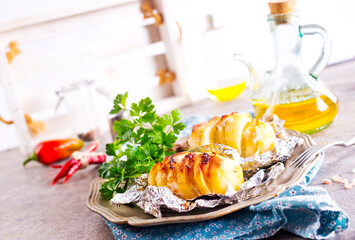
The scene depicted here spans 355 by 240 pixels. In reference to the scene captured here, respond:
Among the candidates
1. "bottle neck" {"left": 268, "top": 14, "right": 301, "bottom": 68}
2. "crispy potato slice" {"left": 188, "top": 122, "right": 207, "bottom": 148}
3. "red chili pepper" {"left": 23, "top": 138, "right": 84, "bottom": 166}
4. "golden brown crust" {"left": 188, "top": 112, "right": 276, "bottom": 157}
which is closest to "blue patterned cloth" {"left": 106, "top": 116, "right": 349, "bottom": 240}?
"golden brown crust" {"left": 188, "top": 112, "right": 276, "bottom": 157}

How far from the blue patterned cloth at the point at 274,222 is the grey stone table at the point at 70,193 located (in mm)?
25

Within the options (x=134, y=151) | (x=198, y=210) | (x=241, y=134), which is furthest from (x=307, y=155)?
(x=134, y=151)

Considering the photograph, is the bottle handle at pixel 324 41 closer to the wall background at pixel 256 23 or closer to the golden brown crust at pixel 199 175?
the golden brown crust at pixel 199 175

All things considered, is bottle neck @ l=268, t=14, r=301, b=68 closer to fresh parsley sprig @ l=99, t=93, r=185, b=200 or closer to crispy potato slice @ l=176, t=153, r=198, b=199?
fresh parsley sprig @ l=99, t=93, r=185, b=200

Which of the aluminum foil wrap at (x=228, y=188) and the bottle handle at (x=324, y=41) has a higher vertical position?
the bottle handle at (x=324, y=41)

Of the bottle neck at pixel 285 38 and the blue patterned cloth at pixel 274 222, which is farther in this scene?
the bottle neck at pixel 285 38

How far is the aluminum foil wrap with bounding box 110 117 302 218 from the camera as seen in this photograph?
78cm

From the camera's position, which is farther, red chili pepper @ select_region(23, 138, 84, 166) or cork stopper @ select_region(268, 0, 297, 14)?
red chili pepper @ select_region(23, 138, 84, 166)

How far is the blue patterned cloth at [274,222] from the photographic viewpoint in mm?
711

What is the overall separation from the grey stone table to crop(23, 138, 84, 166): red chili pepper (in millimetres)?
40

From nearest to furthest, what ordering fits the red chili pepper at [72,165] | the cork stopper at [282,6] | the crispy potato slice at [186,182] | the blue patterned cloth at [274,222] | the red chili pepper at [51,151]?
the blue patterned cloth at [274,222], the crispy potato slice at [186,182], the cork stopper at [282,6], the red chili pepper at [72,165], the red chili pepper at [51,151]

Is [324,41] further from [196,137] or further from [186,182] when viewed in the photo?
[186,182]

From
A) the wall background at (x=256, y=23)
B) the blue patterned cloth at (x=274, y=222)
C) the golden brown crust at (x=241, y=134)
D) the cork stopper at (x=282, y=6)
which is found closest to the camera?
the blue patterned cloth at (x=274, y=222)

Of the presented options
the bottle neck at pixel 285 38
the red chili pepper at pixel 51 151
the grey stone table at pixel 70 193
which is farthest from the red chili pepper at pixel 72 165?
the bottle neck at pixel 285 38
